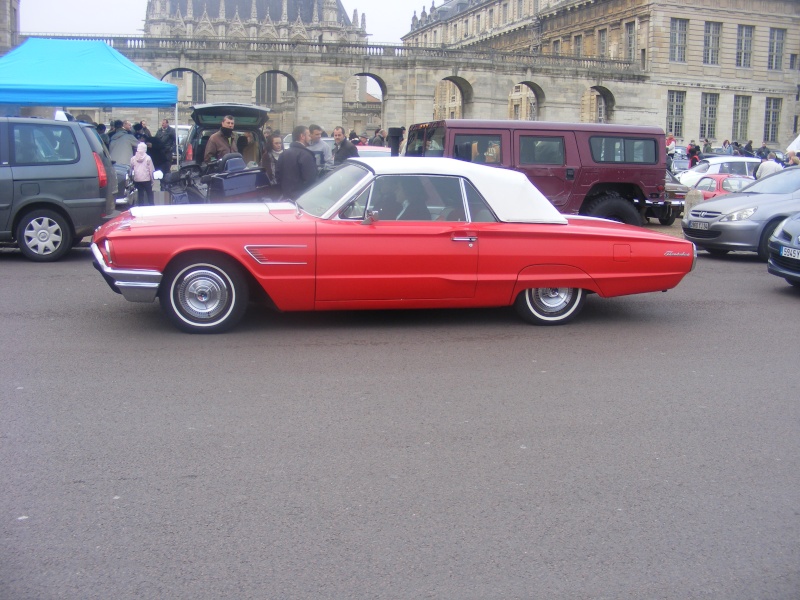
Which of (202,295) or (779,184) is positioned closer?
(202,295)

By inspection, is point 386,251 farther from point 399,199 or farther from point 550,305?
point 550,305

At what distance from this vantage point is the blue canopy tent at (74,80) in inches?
607

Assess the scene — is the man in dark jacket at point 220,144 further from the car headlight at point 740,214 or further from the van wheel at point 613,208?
the car headlight at point 740,214

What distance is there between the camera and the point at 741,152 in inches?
1687

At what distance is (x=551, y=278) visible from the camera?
816 cm

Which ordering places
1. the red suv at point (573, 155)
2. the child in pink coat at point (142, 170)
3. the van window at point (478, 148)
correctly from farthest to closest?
1. the child in pink coat at point (142, 170)
2. the red suv at point (573, 155)
3. the van window at point (478, 148)

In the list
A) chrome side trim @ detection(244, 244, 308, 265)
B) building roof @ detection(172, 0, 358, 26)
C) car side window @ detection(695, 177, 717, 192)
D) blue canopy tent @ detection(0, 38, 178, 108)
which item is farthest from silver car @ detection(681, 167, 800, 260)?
building roof @ detection(172, 0, 358, 26)

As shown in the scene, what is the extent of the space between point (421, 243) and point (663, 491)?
12.4 feet

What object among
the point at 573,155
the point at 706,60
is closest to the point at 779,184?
the point at 573,155

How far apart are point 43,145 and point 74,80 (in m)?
4.94

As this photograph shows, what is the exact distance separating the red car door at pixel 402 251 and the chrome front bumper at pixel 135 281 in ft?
4.47

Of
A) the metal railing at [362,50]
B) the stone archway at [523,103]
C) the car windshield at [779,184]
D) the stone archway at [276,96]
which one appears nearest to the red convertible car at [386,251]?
the car windshield at [779,184]

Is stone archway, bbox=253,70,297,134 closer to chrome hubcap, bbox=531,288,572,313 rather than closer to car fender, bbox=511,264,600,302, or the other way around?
chrome hubcap, bbox=531,288,572,313

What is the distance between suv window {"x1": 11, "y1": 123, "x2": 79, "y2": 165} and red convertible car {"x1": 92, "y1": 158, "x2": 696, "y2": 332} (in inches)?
155
